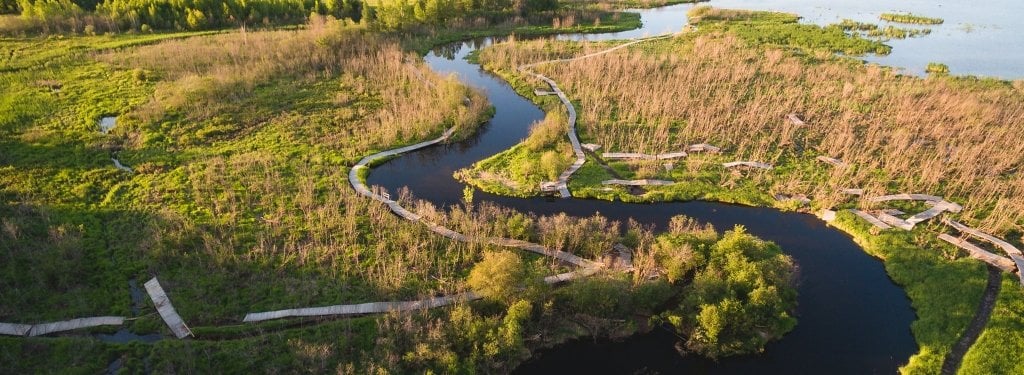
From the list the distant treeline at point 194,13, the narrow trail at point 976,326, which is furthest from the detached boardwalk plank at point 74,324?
the distant treeline at point 194,13

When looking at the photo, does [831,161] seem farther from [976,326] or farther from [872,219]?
[976,326]

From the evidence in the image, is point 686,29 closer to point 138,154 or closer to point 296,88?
point 296,88

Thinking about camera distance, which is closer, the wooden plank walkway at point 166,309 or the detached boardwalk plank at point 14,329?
the detached boardwalk plank at point 14,329

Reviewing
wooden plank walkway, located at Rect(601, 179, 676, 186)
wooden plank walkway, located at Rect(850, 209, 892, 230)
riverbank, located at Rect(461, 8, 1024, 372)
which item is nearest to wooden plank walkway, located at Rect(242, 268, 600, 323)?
riverbank, located at Rect(461, 8, 1024, 372)

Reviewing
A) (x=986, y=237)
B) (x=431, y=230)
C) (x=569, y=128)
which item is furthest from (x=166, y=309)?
(x=986, y=237)

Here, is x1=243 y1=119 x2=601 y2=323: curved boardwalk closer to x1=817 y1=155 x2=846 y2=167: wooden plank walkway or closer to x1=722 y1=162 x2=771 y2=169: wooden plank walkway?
x1=722 y1=162 x2=771 y2=169: wooden plank walkway

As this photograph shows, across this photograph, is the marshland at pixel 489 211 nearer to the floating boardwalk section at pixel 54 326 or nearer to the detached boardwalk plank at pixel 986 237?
the floating boardwalk section at pixel 54 326

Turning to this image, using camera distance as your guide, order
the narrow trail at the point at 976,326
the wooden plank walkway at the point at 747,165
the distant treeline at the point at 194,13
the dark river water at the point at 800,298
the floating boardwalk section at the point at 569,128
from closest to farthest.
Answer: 1. the narrow trail at the point at 976,326
2. the dark river water at the point at 800,298
3. the floating boardwalk section at the point at 569,128
4. the wooden plank walkway at the point at 747,165
5. the distant treeline at the point at 194,13
